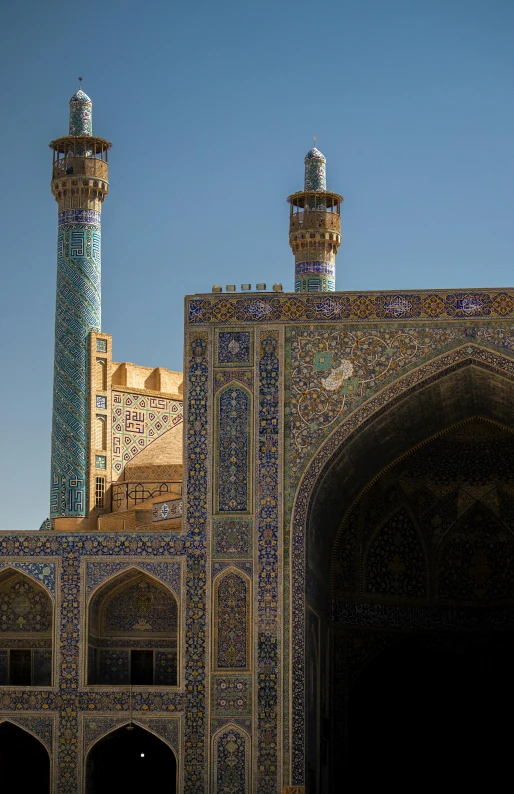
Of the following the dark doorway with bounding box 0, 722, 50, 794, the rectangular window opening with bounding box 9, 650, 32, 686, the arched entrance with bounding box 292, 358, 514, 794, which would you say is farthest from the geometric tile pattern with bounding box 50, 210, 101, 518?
the arched entrance with bounding box 292, 358, 514, 794

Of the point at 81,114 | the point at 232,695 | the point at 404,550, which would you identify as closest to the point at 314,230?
the point at 81,114

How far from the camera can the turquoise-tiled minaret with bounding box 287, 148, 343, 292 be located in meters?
28.1

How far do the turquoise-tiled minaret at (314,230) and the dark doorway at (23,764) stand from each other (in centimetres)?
1121

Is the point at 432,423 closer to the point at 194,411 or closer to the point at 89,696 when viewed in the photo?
the point at 194,411

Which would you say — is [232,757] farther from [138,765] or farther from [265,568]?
[138,765]

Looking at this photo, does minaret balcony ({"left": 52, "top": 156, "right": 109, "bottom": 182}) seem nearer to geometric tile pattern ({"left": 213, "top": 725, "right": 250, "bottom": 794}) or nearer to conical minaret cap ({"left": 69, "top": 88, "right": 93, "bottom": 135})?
conical minaret cap ({"left": 69, "top": 88, "right": 93, "bottom": 135})

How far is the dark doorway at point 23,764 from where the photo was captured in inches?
741

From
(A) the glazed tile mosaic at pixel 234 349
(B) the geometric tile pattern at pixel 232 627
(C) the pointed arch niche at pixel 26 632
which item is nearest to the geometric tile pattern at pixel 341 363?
(A) the glazed tile mosaic at pixel 234 349

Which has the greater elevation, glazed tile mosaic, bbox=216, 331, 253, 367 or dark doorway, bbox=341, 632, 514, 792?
glazed tile mosaic, bbox=216, 331, 253, 367

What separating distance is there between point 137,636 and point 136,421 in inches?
232

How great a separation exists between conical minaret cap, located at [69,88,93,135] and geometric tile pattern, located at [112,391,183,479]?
152 inches

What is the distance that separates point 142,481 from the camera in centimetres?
2316

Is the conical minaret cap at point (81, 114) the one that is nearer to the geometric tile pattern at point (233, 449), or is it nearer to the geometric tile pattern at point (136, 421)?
the geometric tile pattern at point (136, 421)

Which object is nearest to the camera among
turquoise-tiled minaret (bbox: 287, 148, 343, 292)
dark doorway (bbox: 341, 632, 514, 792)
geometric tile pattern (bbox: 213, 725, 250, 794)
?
geometric tile pattern (bbox: 213, 725, 250, 794)
